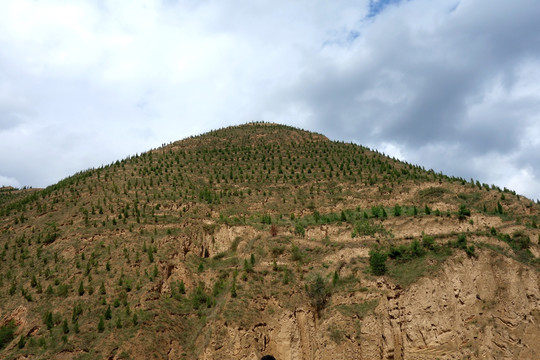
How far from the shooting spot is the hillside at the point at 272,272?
25.2m

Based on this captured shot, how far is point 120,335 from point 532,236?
2946cm

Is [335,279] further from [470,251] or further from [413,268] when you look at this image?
[470,251]

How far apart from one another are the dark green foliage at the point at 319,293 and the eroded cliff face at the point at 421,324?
0.53m

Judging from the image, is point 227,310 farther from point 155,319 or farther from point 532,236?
point 532,236

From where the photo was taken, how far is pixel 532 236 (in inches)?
1172

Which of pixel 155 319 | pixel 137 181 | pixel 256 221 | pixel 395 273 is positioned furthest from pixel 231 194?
pixel 395 273

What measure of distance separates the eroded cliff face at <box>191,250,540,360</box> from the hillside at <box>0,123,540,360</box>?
0.07 m

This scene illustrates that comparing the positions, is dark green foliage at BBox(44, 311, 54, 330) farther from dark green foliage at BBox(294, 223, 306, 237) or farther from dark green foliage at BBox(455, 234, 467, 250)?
dark green foliage at BBox(455, 234, 467, 250)

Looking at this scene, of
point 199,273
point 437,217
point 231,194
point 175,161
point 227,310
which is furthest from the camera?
point 175,161

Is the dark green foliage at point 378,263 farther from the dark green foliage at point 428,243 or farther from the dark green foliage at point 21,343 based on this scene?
the dark green foliage at point 21,343

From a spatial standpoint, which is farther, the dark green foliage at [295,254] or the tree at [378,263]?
the dark green foliage at [295,254]

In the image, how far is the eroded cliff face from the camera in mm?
24594

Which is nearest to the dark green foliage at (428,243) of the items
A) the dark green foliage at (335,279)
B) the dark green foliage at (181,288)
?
the dark green foliage at (335,279)

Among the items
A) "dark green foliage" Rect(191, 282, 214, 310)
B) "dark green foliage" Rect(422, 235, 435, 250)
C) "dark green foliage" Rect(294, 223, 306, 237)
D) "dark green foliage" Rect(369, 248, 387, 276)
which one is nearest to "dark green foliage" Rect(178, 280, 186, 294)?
"dark green foliage" Rect(191, 282, 214, 310)
